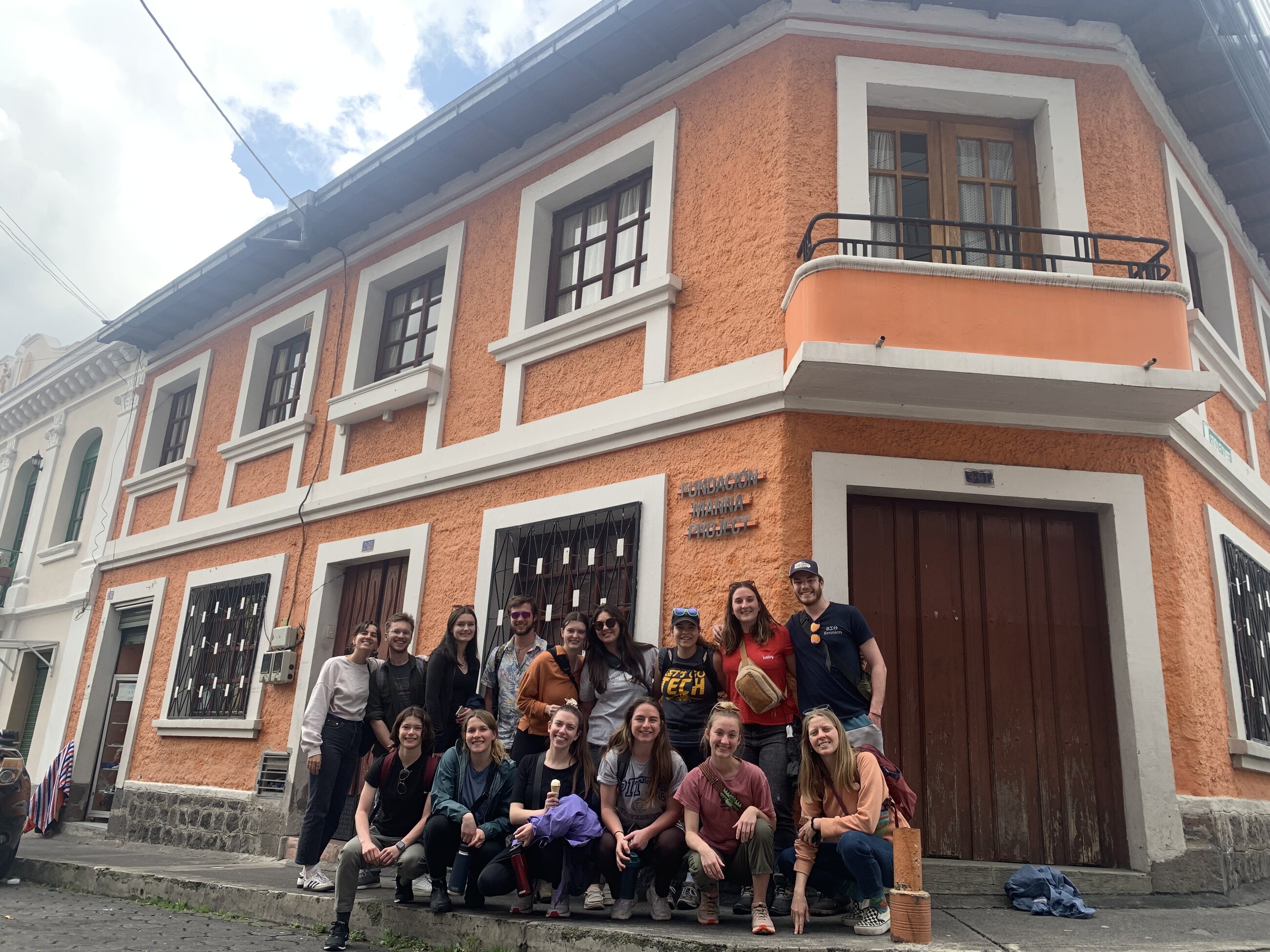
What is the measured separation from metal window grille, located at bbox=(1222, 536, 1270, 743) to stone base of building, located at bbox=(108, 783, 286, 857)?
818 centimetres

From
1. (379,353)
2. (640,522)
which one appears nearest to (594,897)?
(640,522)

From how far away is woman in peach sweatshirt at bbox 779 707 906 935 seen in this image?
4.56 metres

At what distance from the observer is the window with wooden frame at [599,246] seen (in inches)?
322

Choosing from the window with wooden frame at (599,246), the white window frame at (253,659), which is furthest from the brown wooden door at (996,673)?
the white window frame at (253,659)

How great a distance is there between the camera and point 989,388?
621 cm

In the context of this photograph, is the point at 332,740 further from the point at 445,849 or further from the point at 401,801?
the point at 445,849

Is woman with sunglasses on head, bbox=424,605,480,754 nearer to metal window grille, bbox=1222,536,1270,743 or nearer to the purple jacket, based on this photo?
the purple jacket

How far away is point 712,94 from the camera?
7.77 meters

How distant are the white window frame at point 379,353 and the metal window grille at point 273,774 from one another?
2826mm

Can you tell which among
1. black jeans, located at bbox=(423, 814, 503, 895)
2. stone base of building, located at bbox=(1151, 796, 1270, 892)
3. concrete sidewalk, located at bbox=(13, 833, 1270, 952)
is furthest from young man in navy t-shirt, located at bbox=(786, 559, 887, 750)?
stone base of building, located at bbox=(1151, 796, 1270, 892)

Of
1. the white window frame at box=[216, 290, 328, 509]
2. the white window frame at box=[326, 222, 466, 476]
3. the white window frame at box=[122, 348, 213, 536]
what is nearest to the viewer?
the white window frame at box=[326, 222, 466, 476]

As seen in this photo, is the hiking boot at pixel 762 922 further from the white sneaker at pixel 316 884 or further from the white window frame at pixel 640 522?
the white sneaker at pixel 316 884

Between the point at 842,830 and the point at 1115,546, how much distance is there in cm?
303

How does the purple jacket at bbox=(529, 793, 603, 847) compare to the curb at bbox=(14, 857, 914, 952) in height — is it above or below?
above
